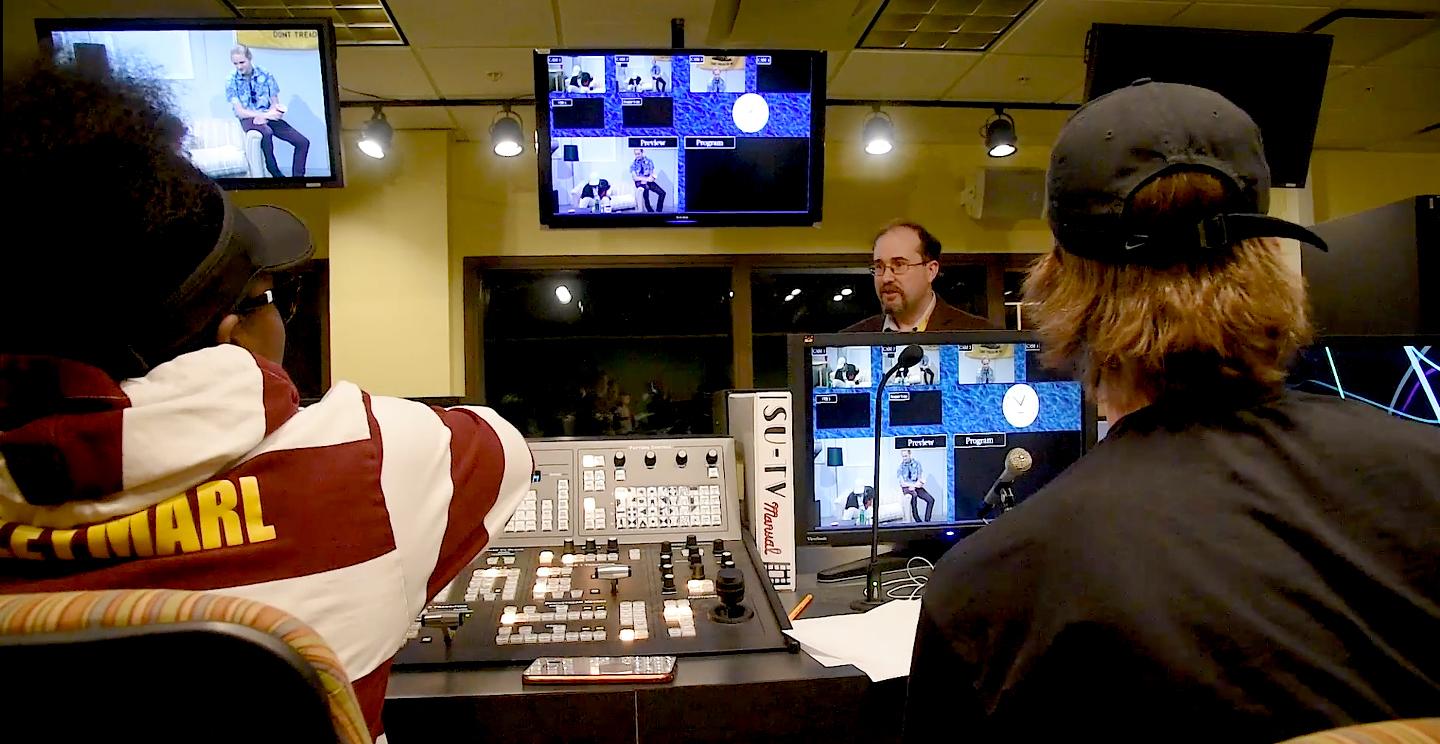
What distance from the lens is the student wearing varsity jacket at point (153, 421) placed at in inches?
26.9

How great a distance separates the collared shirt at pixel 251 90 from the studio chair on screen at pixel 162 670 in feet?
6.61

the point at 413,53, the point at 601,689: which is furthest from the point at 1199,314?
the point at 413,53

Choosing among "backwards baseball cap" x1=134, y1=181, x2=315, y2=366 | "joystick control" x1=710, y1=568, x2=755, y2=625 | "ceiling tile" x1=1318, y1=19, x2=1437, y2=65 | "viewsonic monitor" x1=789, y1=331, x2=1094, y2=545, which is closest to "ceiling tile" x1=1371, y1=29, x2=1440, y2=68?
"ceiling tile" x1=1318, y1=19, x2=1437, y2=65

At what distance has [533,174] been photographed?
4.84 metres

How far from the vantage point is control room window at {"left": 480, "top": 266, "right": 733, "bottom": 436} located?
5.19 metres

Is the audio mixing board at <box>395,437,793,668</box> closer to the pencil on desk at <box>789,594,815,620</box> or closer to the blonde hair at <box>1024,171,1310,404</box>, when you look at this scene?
the pencil on desk at <box>789,594,815,620</box>

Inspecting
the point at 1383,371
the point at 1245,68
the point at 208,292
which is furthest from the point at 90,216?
the point at 1245,68

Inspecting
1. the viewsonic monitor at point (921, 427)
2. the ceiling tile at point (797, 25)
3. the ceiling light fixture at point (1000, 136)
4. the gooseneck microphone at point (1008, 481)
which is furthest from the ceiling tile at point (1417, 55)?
the gooseneck microphone at point (1008, 481)

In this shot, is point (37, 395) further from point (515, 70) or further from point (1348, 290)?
point (515, 70)

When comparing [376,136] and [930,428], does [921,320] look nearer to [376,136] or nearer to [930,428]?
[930,428]

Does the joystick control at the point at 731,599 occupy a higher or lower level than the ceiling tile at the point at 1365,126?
lower

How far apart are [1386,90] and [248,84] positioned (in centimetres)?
504

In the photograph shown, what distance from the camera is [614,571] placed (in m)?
1.31

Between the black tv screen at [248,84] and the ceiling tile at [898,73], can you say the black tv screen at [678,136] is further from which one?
the ceiling tile at [898,73]
